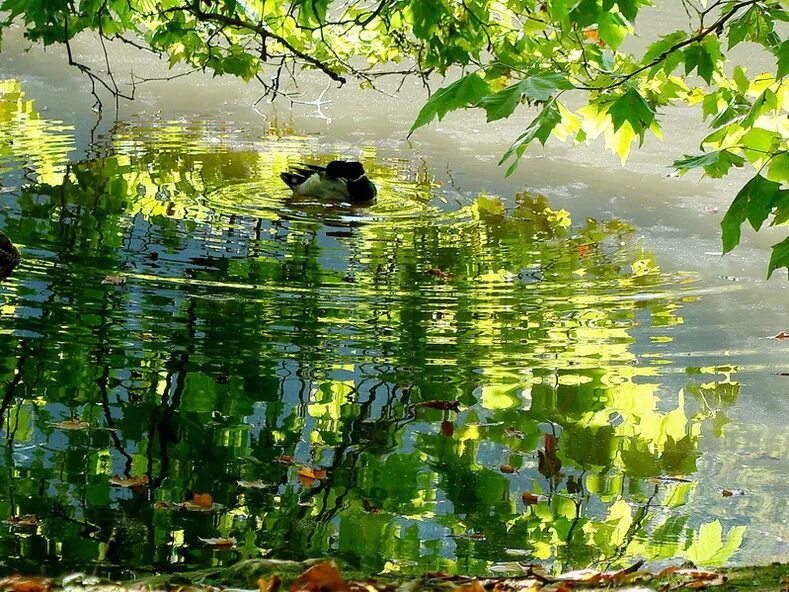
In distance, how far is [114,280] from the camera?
282 inches

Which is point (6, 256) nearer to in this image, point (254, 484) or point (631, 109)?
point (254, 484)

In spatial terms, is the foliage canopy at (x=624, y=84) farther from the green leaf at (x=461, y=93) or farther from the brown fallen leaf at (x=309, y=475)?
the brown fallen leaf at (x=309, y=475)

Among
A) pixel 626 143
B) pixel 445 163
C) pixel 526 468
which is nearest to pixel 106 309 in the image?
pixel 526 468

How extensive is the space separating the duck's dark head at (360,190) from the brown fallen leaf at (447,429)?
5.32 meters

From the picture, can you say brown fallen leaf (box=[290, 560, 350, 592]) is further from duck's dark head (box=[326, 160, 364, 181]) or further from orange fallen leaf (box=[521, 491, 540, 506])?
duck's dark head (box=[326, 160, 364, 181])

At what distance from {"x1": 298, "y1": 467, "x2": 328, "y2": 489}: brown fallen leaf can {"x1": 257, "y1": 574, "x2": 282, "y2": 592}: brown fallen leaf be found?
4.27ft

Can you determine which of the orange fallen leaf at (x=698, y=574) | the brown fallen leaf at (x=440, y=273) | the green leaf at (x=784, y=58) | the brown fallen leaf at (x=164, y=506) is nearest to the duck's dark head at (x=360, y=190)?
the brown fallen leaf at (x=440, y=273)

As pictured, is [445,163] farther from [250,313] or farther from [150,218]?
[250,313]

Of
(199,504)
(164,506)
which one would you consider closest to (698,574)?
(199,504)

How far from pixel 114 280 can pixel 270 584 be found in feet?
15.2

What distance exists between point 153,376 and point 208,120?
10.1 metres

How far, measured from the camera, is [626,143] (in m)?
4.05

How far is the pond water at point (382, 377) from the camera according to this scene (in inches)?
160

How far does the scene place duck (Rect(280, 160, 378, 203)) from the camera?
1027cm
